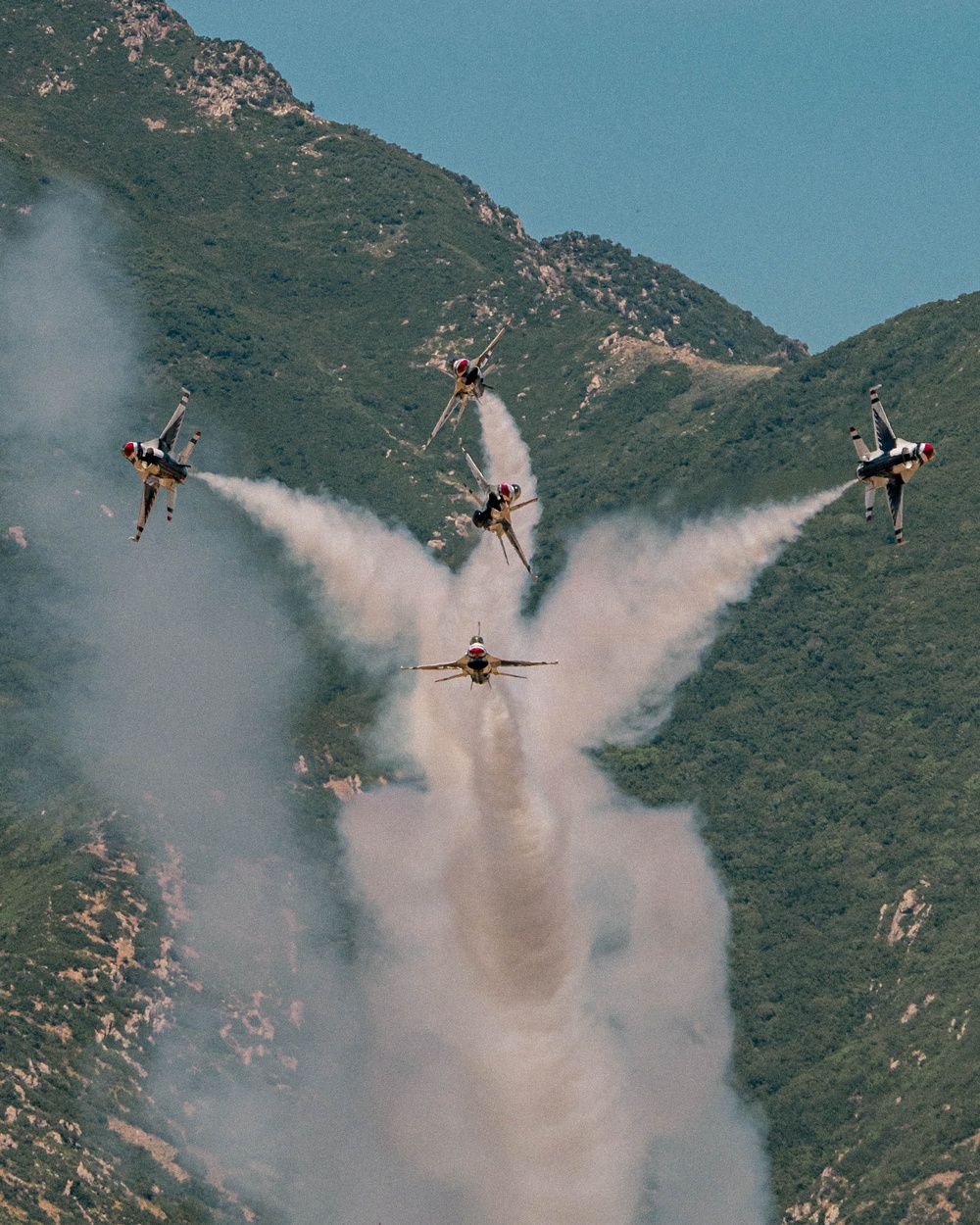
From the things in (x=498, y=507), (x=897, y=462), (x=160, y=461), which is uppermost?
(x=160, y=461)

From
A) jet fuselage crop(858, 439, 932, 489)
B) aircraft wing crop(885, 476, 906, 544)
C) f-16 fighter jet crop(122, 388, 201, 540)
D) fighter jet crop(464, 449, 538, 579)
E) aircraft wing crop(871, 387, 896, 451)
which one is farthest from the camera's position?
fighter jet crop(464, 449, 538, 579)

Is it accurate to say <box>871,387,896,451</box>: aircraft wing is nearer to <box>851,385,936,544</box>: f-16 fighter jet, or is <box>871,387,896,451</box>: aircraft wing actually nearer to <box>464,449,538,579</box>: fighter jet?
<box>851,385,936,544</box>: f-16 fighter jet

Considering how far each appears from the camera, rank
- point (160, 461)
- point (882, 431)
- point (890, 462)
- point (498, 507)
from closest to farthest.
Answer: point (890, 462) → point (160, 461) → point (882, 431) → point (498, 507)

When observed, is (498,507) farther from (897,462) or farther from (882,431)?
(897,462)

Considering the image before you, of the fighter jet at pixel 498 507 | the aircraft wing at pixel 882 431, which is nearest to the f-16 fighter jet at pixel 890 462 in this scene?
the aircraft wing at pixel 882 431

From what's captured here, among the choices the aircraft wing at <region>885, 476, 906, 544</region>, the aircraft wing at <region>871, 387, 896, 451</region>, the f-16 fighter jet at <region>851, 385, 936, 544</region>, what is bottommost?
the aircraft wing at <region>885, 476, 906, 544</region>

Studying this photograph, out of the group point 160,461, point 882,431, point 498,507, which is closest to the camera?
point 160,461

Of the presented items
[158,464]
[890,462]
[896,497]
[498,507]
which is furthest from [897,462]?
[158,464]

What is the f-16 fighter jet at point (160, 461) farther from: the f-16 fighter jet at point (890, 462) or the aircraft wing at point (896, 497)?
the aircraft wing at point (896, 497)

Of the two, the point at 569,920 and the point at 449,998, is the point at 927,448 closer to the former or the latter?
the point at 569,920

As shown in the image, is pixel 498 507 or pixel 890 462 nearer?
pixel 890 462

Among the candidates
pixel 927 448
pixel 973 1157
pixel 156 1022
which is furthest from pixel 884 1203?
pixel 927 448

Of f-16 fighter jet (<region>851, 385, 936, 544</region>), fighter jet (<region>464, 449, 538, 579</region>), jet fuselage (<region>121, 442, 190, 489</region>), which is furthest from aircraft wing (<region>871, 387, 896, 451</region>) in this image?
jet fuselage (<region>121, 442, 190, 489</region>)

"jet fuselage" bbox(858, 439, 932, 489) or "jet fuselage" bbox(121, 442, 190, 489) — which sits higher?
"jet fuselage" bbox(121, 442, 190, 489)
